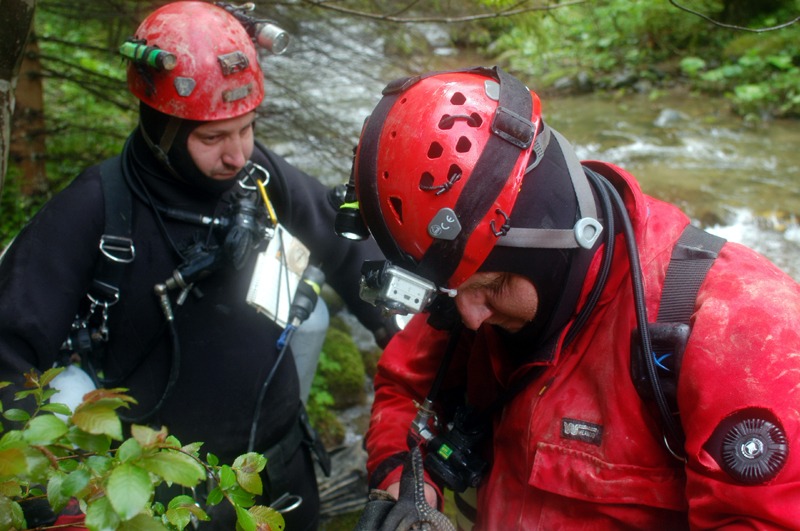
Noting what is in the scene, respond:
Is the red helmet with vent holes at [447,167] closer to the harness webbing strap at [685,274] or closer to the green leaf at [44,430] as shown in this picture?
the harness webbing strap at [685,274]

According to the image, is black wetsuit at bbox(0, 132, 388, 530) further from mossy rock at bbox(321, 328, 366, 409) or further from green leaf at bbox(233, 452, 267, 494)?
mossy rock at bbox(321, 328, 366, 409)

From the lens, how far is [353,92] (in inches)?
381

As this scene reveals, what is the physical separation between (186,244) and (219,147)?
459 mm

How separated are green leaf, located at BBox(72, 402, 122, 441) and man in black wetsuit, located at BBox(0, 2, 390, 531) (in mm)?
1753

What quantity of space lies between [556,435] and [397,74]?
5.12m

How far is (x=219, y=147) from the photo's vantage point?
2.96 m

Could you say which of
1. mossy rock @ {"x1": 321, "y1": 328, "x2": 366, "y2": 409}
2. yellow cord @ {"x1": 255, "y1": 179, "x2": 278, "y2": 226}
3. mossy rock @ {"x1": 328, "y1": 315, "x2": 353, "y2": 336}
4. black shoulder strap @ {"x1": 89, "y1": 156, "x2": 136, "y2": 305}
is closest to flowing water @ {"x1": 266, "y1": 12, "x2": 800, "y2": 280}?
mossy rock @ {"x1": 328, "y1": 315, "x2": 353, "y2": 336}

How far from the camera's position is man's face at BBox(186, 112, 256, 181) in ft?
9.52

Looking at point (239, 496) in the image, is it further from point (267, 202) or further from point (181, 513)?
point (267, 202)

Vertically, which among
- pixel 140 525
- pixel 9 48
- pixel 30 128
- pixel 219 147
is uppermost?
pixel 9 48

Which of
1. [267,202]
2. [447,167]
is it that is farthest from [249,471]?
[267,202]

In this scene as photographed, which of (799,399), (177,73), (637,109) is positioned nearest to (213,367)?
(177,73)

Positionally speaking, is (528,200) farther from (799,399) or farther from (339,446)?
(339,446)

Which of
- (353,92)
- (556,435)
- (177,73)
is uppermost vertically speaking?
(177,73)
